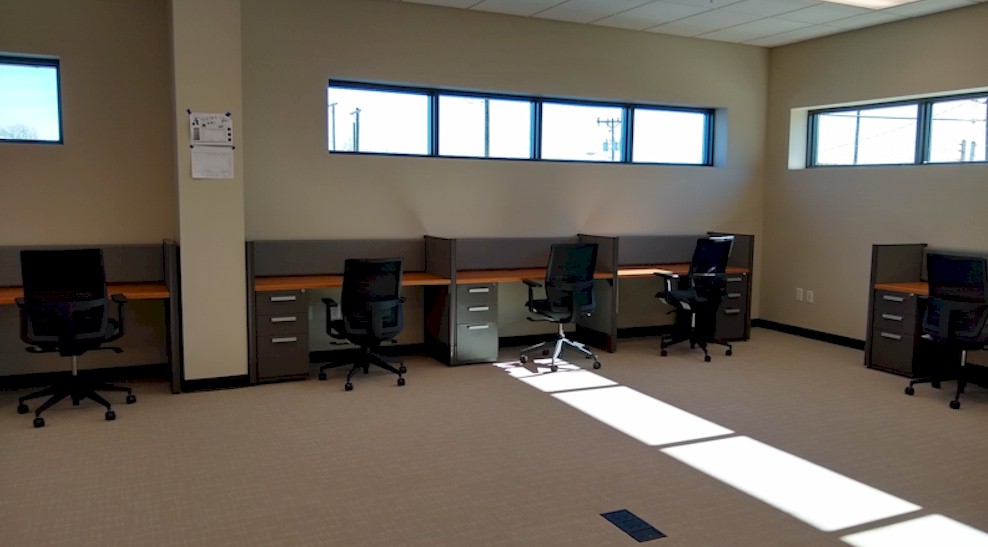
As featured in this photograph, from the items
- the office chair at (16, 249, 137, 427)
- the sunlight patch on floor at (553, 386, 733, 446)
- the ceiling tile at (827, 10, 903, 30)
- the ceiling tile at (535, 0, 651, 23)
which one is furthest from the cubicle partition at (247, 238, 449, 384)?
the ceiling tile at (827, 10, 903, 30)

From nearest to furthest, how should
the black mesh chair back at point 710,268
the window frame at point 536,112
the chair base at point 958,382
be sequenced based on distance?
1. the chair base at point 958,382
2. the window frame at point 536,112
3. the black mesh chair back at point 710,268

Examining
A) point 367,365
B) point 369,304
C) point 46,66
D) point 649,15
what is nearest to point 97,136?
point 46,66

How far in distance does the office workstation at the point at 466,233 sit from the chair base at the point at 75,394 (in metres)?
0.09

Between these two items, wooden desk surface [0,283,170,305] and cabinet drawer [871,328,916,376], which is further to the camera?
cabinet drawer [871,328,916,376]

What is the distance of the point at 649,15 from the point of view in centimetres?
652

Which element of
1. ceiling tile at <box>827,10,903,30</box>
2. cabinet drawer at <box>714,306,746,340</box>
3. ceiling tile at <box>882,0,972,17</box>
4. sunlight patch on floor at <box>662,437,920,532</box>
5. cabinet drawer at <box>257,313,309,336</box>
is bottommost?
sunlight patch on floor at <box>662,437,920,532</box>

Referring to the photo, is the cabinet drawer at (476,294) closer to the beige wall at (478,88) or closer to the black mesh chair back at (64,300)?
the beige wall at (478,88)

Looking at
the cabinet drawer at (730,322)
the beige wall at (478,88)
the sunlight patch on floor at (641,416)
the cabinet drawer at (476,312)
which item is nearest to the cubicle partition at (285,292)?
the beige wall at (478,88)

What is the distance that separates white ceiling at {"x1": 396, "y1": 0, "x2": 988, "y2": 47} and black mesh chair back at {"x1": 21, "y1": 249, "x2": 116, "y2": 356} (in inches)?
129

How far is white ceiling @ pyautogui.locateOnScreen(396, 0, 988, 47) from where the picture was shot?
605cm

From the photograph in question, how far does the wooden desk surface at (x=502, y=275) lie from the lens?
6.06 metres

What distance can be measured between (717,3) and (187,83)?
13.4 feet

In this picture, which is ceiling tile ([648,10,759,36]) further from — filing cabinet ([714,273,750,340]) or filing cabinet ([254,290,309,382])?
filing cabinet ([254,290,309,382])

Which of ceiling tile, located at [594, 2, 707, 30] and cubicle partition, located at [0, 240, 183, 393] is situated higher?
ceiling tile, located at [594, 2, 707, 30]
